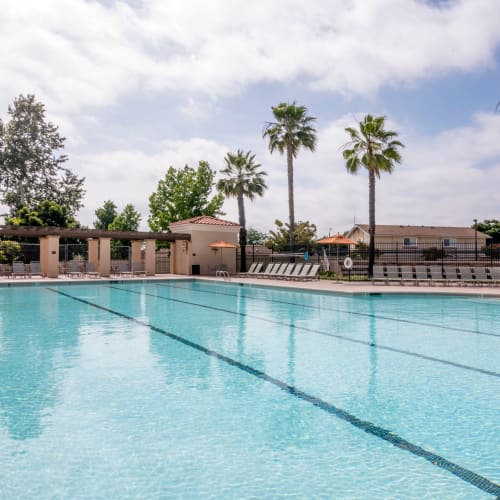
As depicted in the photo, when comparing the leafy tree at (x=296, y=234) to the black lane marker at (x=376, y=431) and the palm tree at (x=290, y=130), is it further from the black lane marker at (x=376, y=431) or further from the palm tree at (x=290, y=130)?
the black lane marker at (x=376, y=431)

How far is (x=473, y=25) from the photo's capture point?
13211 millimetres

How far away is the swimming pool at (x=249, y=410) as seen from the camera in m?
3.23

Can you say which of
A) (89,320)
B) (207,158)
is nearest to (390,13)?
(89,320)

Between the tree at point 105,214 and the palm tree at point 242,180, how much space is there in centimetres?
3556

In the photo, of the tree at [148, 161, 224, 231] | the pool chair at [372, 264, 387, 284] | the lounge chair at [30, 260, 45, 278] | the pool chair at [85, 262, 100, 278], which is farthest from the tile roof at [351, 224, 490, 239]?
the lounge chair at [30, 260, 45, 278]

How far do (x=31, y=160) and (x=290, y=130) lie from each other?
27.4m

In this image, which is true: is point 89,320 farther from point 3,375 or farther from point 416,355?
Result: point 416,355

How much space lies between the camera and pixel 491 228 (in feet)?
163

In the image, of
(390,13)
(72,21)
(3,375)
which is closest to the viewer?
(3,375)

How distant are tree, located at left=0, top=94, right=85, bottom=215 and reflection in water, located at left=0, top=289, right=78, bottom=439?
1389 inches

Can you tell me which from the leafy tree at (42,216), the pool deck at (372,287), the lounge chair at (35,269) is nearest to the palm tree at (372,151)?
the pool deck at (372,287)

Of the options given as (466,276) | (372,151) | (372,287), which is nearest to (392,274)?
(372,287)

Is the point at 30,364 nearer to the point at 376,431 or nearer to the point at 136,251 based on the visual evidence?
the point at 376,431

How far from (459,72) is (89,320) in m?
14.7
